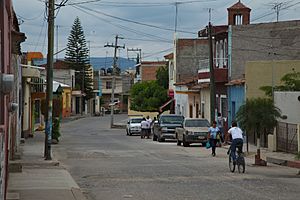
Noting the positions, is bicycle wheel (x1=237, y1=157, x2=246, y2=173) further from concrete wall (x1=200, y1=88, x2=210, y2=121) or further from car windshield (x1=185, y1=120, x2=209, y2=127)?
concrete wall (x1=200, y1=88, x2=210, y2=121)

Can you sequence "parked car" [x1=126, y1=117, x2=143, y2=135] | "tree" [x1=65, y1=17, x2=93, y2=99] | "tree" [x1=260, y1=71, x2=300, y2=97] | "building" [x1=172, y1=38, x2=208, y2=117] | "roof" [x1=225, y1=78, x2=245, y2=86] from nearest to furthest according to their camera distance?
1. "tree" [x1=260, y1=71, x2=300, y2=97]
2. "roof" [x1=225, y1=78, x2=245, y2=86]
3. "parked car" [x1=126, y1=117, x2=143, y2=135]
4. "building" [x1=172, y1=38, x2=208, y2=117]
5. "tree" [x1=65, y1=17, x2=93, y2=99]

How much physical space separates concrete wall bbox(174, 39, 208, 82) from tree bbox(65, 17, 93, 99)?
34.0 meters

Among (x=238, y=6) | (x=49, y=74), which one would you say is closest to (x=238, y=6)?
(x=238, y=6)

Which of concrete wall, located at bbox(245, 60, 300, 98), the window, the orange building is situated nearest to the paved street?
concrete wall, located at bbox(245, 60, 300, 98)

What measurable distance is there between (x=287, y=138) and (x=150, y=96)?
5172 centimetres

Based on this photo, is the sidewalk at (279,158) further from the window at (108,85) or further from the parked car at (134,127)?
the window at (108,85)

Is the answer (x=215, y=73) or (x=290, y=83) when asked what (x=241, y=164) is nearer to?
(x=290, y=83)

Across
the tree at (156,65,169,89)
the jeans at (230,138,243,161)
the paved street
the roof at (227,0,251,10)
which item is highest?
the roof at (227,0,251,10)

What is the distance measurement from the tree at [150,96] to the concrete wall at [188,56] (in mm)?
10072

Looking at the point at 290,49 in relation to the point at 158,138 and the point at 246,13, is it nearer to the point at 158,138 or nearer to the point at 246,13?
the point at 246,13

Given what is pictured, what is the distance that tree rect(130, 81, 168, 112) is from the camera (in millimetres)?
83438

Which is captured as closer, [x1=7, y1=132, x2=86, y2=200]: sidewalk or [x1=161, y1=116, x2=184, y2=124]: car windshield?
[x1=7, y1=132, x2=86, y2=200]: sidewalk

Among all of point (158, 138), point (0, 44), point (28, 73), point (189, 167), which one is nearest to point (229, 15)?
point (158, 138)

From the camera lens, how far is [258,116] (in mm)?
28453
